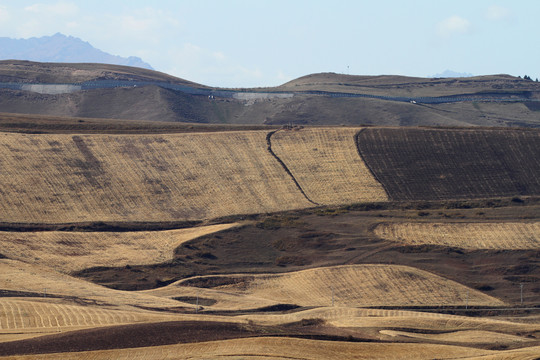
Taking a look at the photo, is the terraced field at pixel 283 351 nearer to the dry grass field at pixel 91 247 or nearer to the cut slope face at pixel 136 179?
the dry grass field at pixel 91 247

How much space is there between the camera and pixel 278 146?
104 meters

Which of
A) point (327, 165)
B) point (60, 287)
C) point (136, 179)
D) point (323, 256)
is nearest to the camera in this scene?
point (60, 287)

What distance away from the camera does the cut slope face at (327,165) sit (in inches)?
3607

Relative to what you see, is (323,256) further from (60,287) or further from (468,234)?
(60,287)

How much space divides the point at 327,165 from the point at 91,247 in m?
35.0

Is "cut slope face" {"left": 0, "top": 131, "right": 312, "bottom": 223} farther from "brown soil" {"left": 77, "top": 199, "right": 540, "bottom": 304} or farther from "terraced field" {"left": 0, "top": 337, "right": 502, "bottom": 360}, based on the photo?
"terraced field" {"left": 0, "top": 337, "right": 502, "bottom": 360}

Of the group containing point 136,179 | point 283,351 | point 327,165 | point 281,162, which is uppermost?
point 327,165

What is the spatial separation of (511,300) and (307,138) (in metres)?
46.4

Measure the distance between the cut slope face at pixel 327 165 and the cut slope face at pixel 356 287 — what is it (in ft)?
71.9

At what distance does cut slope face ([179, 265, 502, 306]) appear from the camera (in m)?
63.3

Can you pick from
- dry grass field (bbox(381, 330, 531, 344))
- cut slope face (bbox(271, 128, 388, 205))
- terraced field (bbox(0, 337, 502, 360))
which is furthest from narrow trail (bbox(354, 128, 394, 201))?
terraced field (bbox(0, 337, 502, 360))

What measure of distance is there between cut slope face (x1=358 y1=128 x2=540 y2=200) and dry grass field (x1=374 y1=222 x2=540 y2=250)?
1167 centimetres

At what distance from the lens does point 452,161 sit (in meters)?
101

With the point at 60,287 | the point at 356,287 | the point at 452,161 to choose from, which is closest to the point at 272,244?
the point at 356,287
